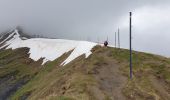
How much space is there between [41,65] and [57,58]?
34.9ft

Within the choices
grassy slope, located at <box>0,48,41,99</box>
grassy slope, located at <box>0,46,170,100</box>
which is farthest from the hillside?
grassy slope, located at <box>0,48,41,99</box>

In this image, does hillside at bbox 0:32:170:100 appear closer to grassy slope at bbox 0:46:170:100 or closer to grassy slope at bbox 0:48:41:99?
grassy slope at bbox 0:46:170:100

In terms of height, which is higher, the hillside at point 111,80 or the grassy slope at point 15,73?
the hillside at point 111,80

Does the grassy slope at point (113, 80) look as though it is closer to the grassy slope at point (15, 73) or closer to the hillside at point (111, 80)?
the hillside at point (111, 80)

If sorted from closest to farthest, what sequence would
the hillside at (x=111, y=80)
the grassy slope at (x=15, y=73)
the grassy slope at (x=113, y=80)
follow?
the grassy slope at (x=113, y=80) → the hillside at (x=111, y=80) → the grassy slope at (x=15, y=73)

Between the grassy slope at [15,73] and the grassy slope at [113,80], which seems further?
Result: the grassy slope at [15,73]

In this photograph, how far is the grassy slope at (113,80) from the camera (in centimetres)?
8494

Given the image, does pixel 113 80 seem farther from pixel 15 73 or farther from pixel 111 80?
pixel 15 73

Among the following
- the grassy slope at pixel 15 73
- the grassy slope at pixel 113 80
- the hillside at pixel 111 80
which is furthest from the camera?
the grassy slope at pixel 15 73

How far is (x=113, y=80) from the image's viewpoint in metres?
94.6

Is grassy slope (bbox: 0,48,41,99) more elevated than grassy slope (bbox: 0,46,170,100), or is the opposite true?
grassy slope (bbox: 0,46,170,100)

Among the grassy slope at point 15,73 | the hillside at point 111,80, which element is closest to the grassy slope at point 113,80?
the hillside at point 111,80

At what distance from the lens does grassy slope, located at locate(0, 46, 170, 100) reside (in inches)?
3344

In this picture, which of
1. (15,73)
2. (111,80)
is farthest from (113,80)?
(15,73)
